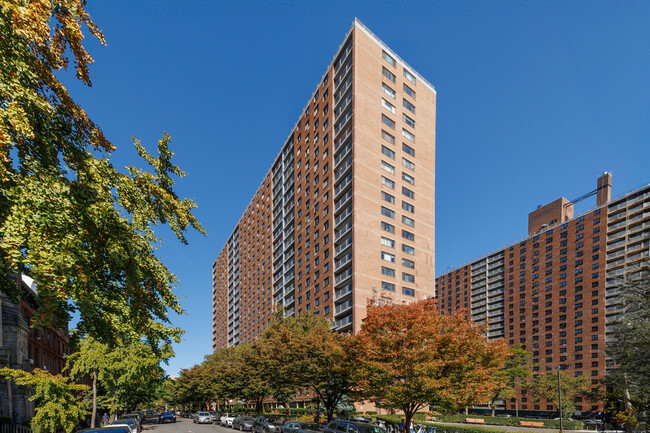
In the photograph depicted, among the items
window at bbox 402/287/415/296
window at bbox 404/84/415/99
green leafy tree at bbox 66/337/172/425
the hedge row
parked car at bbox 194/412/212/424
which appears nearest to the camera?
green leafy tree at bbox 66/337/172/425

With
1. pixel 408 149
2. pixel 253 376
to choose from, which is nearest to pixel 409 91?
pixel 408 149

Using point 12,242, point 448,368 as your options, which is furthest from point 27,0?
point 448,368

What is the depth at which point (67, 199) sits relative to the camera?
7699 millimetres

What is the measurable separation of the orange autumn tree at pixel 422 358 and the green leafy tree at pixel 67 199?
15.9 m

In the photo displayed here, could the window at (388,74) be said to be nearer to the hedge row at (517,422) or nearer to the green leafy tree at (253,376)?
the green leafy tree at (253,376)

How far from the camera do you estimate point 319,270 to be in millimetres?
69188

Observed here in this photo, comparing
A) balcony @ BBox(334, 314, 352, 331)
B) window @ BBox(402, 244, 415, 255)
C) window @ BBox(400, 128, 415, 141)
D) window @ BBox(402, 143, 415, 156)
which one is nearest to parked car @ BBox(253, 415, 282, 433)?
balcony @ BBox(334, 314, 352, 331)

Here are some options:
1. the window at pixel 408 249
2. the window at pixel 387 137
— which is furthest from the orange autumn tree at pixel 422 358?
the window at pixel 387 137

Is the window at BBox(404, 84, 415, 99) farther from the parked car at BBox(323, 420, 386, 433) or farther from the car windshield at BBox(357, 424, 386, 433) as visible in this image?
the car windshield at BBox(357, 424, 386, 433)

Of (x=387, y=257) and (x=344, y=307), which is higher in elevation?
(x=387, y=257)

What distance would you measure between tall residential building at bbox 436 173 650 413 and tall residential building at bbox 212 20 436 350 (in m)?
58.0

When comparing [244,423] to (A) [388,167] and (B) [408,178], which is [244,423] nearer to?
(A) [388,167]

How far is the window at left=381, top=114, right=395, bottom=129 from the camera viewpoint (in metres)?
66.8

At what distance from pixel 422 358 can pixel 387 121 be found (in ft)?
170
